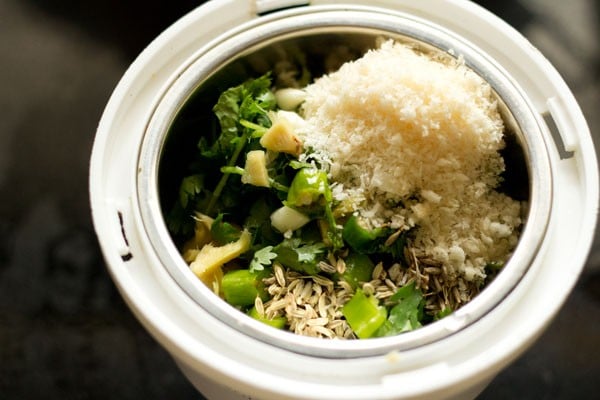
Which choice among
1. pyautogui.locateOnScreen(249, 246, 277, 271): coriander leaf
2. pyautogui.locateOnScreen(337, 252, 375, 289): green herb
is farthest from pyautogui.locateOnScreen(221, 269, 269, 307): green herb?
pyautogui.locateOnScreen(337, 252, 375, 289): green herb

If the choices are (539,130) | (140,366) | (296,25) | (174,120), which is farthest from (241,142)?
(140,366)

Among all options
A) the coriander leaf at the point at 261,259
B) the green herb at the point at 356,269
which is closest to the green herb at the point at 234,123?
the coriander leaf at the point at 261,259

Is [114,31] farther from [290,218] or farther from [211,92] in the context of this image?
[290,218]

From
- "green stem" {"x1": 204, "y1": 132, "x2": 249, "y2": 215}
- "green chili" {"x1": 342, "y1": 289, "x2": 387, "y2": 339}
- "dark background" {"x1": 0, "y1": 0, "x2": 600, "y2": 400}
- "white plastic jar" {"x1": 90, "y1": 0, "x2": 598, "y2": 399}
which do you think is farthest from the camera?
"dark background" {"x1": 0, "y1": 0, "x2": 600, "y2": 400}

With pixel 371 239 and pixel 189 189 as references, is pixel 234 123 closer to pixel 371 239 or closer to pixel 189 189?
pixel 189 189

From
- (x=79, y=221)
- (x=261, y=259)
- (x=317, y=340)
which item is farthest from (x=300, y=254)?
(x=79, y=221)

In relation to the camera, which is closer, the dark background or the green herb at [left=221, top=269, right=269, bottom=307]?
the green herb at [left=221, top=269, right=269, bottom=307]

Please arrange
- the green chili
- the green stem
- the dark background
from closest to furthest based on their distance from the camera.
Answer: the green chili, the green stem, the dark background

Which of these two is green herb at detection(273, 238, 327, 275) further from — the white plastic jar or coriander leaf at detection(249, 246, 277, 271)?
the white plastic jar
